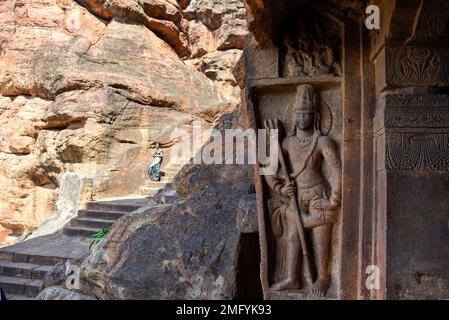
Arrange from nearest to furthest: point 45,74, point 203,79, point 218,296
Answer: point 218,296 < point 45,74 < point 203,79

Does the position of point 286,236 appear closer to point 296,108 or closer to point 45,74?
point 296,108

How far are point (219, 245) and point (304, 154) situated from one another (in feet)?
4.69

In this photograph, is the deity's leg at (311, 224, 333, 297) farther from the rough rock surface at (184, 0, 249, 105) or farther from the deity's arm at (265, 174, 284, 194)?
the rough rock surface at (184, 0, 249, 105)

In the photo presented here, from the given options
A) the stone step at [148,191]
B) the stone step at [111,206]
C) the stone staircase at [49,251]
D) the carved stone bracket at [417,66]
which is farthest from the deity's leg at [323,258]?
the stone step at [148,191]

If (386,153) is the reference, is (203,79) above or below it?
above

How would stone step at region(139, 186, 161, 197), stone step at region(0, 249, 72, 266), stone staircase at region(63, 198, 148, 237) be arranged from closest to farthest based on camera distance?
stone step at region(0, 249, 72, 266)
stone staircase at region(63, 198, 148, 237)
stone step at region(139, 186, 161, 197)

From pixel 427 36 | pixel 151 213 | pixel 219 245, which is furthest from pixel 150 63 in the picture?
pixel 427 36

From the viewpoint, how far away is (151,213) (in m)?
4.36

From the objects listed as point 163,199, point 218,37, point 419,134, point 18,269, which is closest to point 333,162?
point 419,134

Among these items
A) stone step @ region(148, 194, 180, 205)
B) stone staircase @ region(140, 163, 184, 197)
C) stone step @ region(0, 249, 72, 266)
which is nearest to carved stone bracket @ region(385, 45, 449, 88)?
stone step @ region(148, 194, 180, 205)

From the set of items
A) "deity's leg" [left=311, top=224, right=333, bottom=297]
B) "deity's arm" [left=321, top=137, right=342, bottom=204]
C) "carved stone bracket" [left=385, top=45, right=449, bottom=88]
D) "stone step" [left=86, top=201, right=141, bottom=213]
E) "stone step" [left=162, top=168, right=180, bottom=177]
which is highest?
"carved stone bracket" [left=385, top=45, right=449, bottom=88]

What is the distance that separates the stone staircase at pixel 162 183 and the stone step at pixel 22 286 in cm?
450

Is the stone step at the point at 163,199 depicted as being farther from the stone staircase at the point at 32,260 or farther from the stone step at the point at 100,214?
the stone staircase at the point at 32,260

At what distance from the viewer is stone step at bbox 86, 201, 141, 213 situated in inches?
349
